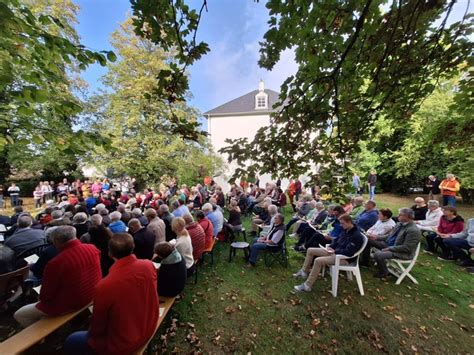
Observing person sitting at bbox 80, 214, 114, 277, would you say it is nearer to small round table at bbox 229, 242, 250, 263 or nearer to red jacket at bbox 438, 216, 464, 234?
small round table at bbox 229, 242, 250, 263

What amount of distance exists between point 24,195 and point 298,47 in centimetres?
2601

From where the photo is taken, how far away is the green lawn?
3453 millimetres

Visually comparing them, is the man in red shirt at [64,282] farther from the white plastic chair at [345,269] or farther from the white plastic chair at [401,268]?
the white plastic chair at [401,268]

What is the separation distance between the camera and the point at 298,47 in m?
3.16

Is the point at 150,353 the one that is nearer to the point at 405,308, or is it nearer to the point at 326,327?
the point at 326,327

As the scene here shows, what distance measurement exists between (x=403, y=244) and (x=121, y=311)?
17.6 ft

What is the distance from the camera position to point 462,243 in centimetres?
599

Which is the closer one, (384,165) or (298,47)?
(298,47)

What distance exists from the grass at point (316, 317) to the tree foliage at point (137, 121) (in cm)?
1245

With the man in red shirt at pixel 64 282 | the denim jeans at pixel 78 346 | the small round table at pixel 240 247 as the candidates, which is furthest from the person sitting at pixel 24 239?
the small round table at pixel 240 247

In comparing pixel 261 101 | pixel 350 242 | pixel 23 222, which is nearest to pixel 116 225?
pixel 23 222

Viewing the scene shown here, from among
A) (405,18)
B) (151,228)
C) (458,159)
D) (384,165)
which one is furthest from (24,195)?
(458,159)

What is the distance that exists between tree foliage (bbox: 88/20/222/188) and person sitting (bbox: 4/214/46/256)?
11.2 m

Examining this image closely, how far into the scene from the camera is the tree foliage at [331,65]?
2678 mm
